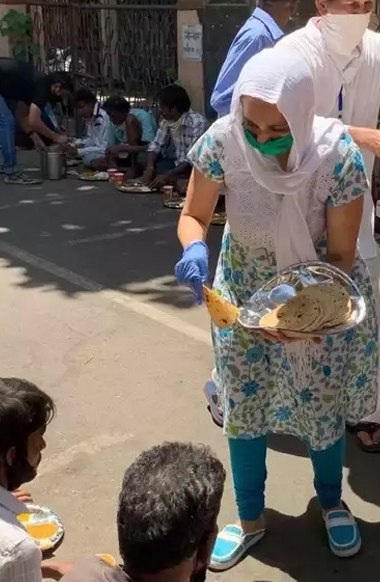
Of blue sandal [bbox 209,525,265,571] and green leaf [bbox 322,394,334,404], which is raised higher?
green leaf [bbox 322,394,334,404]

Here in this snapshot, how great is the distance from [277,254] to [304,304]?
17 cm

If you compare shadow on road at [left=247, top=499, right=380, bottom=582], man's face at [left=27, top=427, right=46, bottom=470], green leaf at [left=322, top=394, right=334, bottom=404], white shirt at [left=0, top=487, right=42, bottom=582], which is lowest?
shadow on road at [left=247, top=499, right=380, bottom=582]

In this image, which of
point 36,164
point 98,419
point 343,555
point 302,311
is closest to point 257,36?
point 98,419

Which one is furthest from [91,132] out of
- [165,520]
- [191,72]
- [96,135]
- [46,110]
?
[165,520]

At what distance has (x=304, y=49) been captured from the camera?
2.95 m

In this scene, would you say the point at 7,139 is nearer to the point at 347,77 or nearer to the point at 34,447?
the point at 347,77

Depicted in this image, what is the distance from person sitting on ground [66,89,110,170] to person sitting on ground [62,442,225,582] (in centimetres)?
712

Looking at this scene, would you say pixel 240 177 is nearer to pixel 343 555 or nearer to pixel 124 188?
pixel 343 555

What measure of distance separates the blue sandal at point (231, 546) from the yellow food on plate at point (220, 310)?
Result: 2.60 feet

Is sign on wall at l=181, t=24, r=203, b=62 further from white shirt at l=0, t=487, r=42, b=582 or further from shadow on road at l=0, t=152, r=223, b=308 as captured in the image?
white shirt at l=0, t=487, r=42, b=582

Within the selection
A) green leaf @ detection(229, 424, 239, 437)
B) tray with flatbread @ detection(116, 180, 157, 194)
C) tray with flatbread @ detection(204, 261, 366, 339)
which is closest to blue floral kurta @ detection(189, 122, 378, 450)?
green leaf @ detection(229, 424, 239, 437)

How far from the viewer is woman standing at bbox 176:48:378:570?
7.92ft

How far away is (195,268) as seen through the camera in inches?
104

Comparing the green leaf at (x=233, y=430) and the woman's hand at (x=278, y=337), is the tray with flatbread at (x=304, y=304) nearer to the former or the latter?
the woman's hand at (x=278, y=337)
